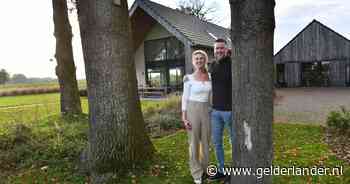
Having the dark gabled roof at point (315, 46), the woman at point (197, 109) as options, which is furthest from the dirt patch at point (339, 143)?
the dark gabled roof at point (315, 46)

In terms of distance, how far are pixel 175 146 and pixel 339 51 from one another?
71.3 feet

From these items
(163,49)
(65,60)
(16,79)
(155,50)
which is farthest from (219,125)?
(16,79)

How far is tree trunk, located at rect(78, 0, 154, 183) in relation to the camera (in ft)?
10.8

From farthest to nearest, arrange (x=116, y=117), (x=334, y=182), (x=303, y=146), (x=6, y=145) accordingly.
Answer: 1. (x=6, y=145)
2. (x=303, y=146)
3. (x=116, y=117)
4. (x=334, y=182)

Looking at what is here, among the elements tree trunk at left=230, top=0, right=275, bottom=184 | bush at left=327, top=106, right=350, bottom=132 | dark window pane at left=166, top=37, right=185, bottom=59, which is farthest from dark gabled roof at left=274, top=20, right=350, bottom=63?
tree trunk at left=230, top=0, right=275, bottom=184

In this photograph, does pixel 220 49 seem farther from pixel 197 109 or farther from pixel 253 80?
pixel 253 80

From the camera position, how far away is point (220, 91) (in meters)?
2.97

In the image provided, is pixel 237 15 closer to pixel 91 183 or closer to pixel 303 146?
pixel 91 183

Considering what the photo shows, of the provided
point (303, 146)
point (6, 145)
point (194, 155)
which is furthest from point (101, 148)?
point (303, 146)

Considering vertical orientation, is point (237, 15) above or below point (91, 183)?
above

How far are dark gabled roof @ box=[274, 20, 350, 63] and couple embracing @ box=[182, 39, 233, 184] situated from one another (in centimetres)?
2242

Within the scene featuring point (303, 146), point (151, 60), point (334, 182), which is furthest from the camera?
point (151, 60)

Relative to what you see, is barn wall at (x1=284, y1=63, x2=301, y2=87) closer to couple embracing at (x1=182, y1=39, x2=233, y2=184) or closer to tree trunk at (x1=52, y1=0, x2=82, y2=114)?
tree trunk at (x1=52, y1=0, x2=82, y2=114)

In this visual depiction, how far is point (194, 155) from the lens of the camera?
308 cm
